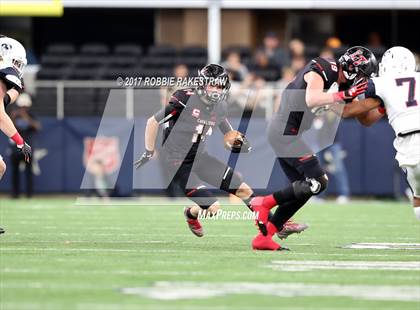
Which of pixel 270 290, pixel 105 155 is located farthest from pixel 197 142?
pixel 105 155

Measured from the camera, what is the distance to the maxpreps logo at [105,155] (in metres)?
18.2

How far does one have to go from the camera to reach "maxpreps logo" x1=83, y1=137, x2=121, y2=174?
59.7ft

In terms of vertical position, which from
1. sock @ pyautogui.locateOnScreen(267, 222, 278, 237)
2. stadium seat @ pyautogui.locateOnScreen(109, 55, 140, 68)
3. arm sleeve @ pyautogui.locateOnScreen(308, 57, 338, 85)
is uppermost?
arm sleeve @ pyautogui.locateOnScreen(308, 57, 338, 85)

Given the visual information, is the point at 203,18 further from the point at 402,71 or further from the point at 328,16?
the point at 402,71

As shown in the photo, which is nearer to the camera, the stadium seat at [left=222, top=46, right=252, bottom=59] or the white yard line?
the white yard line

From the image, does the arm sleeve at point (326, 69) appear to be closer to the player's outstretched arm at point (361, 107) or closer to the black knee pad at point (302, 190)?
the player's outstretched arm at point (361, 107)

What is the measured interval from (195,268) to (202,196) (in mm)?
2302

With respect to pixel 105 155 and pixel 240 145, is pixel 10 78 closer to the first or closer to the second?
pixel 240 145

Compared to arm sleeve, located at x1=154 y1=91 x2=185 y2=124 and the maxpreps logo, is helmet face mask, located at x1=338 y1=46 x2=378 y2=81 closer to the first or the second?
A: arm sleeve, located at x1=154 y1=91 x2=185 y2=124

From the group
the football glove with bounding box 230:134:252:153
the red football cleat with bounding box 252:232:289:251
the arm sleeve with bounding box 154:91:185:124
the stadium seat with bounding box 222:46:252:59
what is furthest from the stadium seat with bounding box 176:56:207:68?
the red football cleat with bounding box 252:232:289:251

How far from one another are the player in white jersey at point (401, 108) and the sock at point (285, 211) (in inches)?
37.1

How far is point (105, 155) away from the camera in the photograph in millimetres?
18297

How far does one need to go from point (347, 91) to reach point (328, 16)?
48.2ft

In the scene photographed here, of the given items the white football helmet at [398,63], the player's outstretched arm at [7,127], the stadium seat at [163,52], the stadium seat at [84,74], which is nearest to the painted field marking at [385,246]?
the white football helmet at [398,63]
